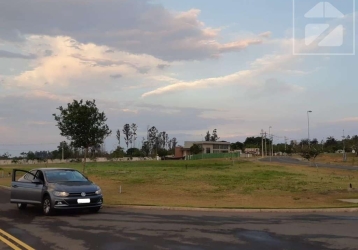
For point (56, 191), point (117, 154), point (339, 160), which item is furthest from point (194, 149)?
point (56, 191)

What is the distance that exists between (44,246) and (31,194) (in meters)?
6.80

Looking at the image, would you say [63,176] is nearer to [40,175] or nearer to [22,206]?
[40,175]

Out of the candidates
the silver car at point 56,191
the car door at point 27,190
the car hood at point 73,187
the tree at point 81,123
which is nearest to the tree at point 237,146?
the tree at point 81,123

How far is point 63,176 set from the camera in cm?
1542

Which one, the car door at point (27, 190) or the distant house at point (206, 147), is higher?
the distant house at point (206, 147)

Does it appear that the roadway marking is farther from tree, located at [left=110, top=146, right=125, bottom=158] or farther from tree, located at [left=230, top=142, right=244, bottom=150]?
tree, located at [left=230, top=142, right=244, bottom=150]

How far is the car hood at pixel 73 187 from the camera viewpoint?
14.3 metres

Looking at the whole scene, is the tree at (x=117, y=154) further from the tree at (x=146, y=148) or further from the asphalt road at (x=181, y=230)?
the asphalt road at (x=181, y=230)

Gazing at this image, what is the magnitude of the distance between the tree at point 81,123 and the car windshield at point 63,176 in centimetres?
1842

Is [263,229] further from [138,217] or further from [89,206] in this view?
[89,206]

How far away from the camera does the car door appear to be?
594 inches

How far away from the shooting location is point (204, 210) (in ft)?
50.6

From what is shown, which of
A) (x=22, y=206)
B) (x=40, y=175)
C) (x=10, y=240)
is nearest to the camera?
(x=10, y=240)

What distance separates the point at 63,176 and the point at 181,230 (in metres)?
6.17
